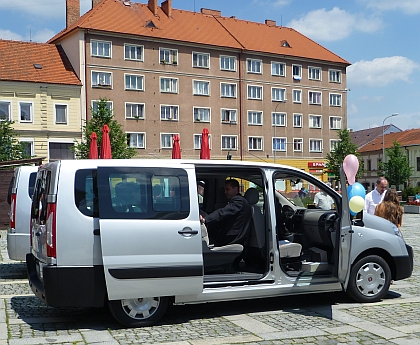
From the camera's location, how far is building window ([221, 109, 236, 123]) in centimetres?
A: 5588

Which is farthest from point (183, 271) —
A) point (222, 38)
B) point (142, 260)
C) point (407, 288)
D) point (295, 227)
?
point (222, 38)

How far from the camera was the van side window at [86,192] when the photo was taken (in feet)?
21.7

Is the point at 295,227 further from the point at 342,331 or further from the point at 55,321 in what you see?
the point at 55,321

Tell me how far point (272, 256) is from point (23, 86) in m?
43.5

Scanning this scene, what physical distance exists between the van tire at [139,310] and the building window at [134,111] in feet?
147

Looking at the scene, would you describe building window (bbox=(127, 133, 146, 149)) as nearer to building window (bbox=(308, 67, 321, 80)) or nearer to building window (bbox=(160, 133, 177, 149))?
building window (bbox=(160, 133, 177, 149))

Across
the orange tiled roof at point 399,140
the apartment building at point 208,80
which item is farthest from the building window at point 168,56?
the orange tiled roof at point 399,140

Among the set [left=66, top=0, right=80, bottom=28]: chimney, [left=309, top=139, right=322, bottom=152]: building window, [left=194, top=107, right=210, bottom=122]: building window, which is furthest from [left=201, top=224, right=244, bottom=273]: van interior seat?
[left=309, top=139, right=322, bottom=152]: building window

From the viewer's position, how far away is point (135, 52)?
170 feet

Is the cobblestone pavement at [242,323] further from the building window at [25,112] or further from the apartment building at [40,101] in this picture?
the building window at [25,112]

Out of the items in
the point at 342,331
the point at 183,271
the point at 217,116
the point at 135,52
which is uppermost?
the point at 135,52

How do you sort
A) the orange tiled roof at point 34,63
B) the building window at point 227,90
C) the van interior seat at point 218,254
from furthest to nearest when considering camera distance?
the building window at point 227,90 → the orange tiled roof at point 34,63 → the van interior seat at point 218,254

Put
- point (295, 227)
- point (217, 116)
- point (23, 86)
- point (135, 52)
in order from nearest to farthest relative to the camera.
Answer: point (295, 227) → point (23, 86) → point (135, 52) → point (217, 116)

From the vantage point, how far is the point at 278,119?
59.2m
